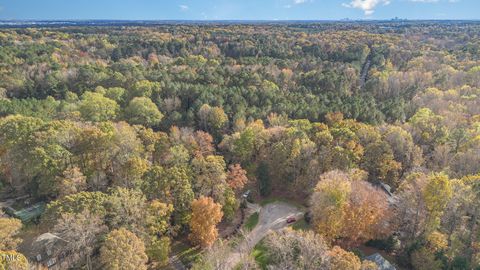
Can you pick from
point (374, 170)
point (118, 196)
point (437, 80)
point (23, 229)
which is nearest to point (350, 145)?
point (374, 170)

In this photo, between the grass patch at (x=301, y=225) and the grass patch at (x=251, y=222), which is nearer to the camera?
the grass patch at (x=301, y=225)

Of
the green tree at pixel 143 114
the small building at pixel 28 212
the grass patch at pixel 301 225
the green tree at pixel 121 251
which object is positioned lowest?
the grass patch at pixel 301 225

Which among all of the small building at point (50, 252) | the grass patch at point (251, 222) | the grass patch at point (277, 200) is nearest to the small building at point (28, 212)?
the small building at point (50, 252)

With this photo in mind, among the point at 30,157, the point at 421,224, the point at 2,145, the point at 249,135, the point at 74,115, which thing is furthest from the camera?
the point at 74,115

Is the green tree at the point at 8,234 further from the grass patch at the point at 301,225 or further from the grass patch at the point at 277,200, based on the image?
the grass patch at the point at 277,200

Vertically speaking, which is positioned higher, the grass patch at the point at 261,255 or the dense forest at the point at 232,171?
the dense forest at the point at 232,171

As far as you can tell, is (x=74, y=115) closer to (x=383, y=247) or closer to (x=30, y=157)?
(x=30, y=157)
